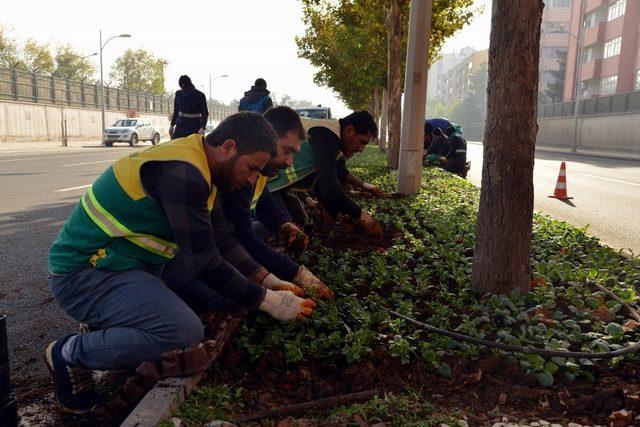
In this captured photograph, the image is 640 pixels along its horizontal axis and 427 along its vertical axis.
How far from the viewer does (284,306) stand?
2855 millimetres

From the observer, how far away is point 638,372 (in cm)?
267

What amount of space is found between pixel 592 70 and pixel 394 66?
1706 inches

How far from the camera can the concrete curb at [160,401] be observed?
6.93ft

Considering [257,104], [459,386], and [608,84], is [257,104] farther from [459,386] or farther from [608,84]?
[608,84]

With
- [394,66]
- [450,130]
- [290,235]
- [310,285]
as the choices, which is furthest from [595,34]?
[310,285]

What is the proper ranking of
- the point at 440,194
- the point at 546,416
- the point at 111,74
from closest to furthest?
the point at 546,416 → the point at 440,194 → the point at 111,74

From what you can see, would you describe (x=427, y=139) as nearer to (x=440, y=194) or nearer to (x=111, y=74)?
(x=440, y=194)

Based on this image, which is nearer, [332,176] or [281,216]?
[281,216]

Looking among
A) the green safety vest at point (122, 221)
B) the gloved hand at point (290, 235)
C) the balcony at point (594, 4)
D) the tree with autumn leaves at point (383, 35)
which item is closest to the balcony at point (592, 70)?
the balcony at point (594, 4)

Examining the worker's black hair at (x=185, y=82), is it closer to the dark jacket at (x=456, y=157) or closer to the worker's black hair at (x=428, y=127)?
the worker's black hair at (x=428, y=127)

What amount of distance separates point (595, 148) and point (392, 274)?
39.8m

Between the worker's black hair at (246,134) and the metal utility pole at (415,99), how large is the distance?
647 cm

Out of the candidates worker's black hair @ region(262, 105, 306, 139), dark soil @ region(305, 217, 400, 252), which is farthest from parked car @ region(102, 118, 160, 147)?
worker's black hair @ region(262, 105, 306, 139)

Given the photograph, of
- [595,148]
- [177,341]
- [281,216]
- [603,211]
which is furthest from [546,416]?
[595,148]
